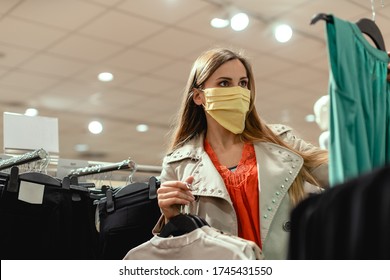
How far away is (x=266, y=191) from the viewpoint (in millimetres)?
1578

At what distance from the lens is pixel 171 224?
1438 mm

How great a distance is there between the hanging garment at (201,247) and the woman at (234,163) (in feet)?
0.41

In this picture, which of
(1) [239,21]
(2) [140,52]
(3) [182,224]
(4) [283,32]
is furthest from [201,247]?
(2) [140,52]

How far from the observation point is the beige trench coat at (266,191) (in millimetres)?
1557

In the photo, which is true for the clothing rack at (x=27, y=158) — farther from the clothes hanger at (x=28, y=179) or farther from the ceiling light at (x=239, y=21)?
the ceiling light at (x=239, y=21)

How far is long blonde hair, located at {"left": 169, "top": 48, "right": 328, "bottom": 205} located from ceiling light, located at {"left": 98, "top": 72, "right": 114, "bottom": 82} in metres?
4.04

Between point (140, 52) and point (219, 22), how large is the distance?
98 centimetres

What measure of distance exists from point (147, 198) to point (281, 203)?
646 mm

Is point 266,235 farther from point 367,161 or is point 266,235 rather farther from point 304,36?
point 304,36

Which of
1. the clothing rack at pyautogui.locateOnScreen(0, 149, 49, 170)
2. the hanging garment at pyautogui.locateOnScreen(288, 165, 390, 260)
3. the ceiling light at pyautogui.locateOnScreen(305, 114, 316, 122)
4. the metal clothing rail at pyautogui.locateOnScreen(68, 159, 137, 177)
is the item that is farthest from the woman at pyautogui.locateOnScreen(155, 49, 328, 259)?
the ceiling light at pyautogui.locateOnScreen(305, 114, 316, 122)

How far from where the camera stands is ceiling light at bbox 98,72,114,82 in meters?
5.85

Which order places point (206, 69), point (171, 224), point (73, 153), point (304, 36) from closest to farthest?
1. point (171, 224)
2. point (206, 69)
3. point (304, 36)
4. point (73, 153)

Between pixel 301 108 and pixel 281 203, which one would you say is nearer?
pixel 281 203
